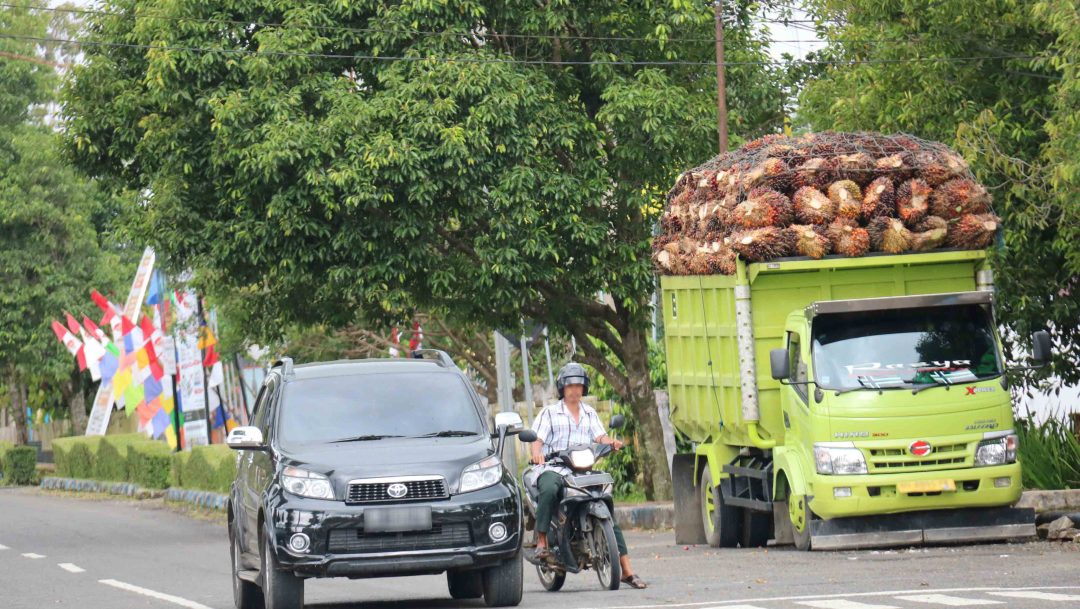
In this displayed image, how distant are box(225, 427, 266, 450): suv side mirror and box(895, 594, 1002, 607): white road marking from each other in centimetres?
446

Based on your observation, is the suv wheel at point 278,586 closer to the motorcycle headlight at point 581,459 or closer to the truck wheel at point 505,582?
the truck wheel at point 505,582

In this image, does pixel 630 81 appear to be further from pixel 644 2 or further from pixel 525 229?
pixel 525 229

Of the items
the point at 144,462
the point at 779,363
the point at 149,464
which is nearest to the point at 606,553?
the point at 779,363

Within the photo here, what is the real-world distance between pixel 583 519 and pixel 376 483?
2.29m

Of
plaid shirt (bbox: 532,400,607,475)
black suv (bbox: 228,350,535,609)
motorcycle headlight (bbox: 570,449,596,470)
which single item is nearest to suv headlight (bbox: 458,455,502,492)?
black suv (bbox: 228,350,535,609)

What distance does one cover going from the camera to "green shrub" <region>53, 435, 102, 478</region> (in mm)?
47844

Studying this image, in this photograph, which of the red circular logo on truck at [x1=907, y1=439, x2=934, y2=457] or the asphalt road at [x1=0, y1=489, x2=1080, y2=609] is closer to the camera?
the asphalt road at [x1=0, y1=489, x2=1080, y2=609]

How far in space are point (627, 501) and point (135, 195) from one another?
9.12 metres

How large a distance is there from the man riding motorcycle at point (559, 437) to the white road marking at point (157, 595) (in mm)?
2782

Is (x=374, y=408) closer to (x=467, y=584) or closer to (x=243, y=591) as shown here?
(x=467, y=584)

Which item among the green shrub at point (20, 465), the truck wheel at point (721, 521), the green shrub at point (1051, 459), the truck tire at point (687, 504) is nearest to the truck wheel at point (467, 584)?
the truck wheel at point (721, 521)

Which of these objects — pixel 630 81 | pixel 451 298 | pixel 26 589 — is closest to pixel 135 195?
pixel 451 298

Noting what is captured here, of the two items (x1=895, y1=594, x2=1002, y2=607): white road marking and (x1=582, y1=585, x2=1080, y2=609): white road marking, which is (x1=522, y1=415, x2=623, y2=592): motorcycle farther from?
Result: (x1=895, y1=594, x2=1002, y2=607): white road marking

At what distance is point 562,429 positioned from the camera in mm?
13953
